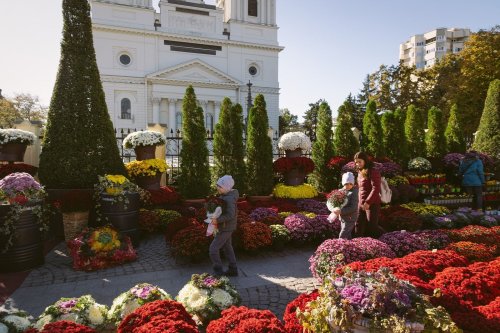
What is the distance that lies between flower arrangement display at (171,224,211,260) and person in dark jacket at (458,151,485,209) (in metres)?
9.69

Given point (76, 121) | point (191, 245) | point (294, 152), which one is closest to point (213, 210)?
point (191, 245)

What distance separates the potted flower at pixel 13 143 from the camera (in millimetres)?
8578

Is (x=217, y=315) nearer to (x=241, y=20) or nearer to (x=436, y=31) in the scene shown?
(x=241, y=20)

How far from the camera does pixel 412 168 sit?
13773 mm

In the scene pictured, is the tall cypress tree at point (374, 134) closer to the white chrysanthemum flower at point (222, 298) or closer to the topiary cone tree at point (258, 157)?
the topiary cone tree at point (258, 157)

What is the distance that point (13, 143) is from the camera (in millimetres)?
8688

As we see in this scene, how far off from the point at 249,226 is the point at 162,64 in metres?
40.1

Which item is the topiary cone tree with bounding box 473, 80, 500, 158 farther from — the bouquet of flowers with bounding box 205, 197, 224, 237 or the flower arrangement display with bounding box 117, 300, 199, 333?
the flower arrangement display with bounding box 117, 300, 199, 333

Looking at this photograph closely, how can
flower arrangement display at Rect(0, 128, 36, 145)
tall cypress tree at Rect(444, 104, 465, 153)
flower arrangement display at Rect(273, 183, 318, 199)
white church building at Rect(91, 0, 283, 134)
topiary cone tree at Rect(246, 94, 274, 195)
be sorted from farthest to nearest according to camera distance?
white church building at Rect(91, 0, 283, 134)
tall cypress tree at Rect(444, 104, 465, 153)
topiary cone tree at Rect(246, 94, 274, 195)
flower arrangement display at Rect(273, 183, 318, 199)
flower arrangement display at Rect(0, 128, 36, 145)

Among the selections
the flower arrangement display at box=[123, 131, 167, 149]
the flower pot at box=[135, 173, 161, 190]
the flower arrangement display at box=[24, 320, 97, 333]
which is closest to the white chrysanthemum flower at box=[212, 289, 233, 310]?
the flower arrangement display at box=[24, 320, 97, 333]

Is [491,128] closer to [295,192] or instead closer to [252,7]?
[295,192]

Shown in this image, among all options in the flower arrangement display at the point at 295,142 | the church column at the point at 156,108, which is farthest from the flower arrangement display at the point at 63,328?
the church column at the point at 156,108

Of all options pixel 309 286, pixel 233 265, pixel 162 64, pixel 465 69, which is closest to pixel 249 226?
pixel 233 265

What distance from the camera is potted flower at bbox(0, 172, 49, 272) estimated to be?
580 centimetres
